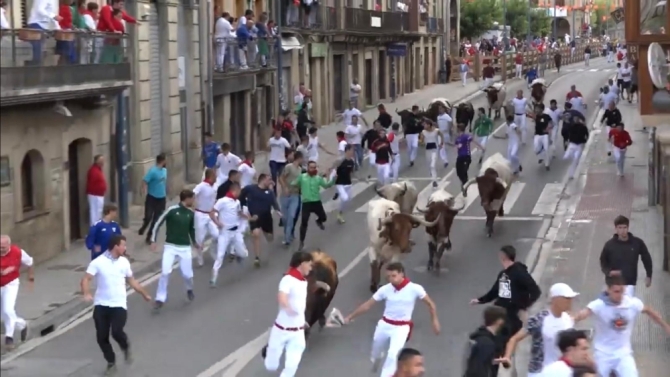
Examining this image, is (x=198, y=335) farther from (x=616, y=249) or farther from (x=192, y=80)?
(x=192, y=80)

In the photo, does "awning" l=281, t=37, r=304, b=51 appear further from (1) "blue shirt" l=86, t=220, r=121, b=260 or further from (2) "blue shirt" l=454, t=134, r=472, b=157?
(1) "blue shirt" l=86, t=220, r=121, b=260

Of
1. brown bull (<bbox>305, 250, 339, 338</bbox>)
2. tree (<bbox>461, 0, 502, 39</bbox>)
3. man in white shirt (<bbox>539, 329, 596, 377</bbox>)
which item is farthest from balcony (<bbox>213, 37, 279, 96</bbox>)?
tree (<bbox>461, 0, 502, 39</bbox>)

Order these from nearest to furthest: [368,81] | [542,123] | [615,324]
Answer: [615,324]
[542,123]
[368,81]

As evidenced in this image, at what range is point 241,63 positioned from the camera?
1294 inches

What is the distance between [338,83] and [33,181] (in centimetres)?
2910

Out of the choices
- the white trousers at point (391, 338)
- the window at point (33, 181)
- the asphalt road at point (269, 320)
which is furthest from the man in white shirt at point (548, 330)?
the window at point (33, 181)

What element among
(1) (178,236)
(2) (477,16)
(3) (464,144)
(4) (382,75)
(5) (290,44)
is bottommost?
(1) (178,236)

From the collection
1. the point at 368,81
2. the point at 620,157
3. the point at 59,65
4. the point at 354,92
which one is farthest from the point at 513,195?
the point at 368,81

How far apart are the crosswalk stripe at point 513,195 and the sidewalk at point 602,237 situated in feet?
3.25

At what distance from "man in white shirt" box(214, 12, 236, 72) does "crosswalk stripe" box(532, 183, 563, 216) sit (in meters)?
8.57

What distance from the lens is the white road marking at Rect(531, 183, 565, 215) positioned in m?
25.4

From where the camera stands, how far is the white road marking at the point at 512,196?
25625 mm

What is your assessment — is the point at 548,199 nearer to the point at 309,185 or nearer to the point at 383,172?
the point at 383,172

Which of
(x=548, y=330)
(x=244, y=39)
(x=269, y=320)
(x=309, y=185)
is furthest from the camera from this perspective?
(x=244, y=39)
